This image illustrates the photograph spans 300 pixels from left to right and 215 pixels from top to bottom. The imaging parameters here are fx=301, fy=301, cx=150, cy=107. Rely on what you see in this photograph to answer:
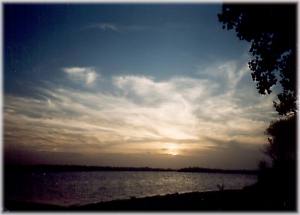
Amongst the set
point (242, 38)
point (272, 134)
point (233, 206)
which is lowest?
point (233, 206)

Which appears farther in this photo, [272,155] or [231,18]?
[272,155]

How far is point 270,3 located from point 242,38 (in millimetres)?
2611

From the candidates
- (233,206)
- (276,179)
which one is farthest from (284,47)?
(276,179)

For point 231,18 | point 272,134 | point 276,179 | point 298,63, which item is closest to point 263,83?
point 298,63

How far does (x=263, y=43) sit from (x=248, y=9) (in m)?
2.24

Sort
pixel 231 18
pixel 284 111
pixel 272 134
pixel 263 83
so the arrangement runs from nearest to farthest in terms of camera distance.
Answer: pixel 231 18
pixel 263 83
pixel 284 111
pixel 272 134

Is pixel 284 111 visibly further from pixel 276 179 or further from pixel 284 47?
pixel 284 47

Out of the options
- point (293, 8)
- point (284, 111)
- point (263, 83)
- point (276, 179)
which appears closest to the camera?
point (293, 8)

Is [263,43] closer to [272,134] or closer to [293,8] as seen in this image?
[293,8]

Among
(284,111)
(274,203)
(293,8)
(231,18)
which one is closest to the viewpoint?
(293,8)

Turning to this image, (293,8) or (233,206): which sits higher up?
(293,8)

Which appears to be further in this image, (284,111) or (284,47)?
(284,111)

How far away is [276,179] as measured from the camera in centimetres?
2334

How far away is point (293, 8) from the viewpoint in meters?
13.9
